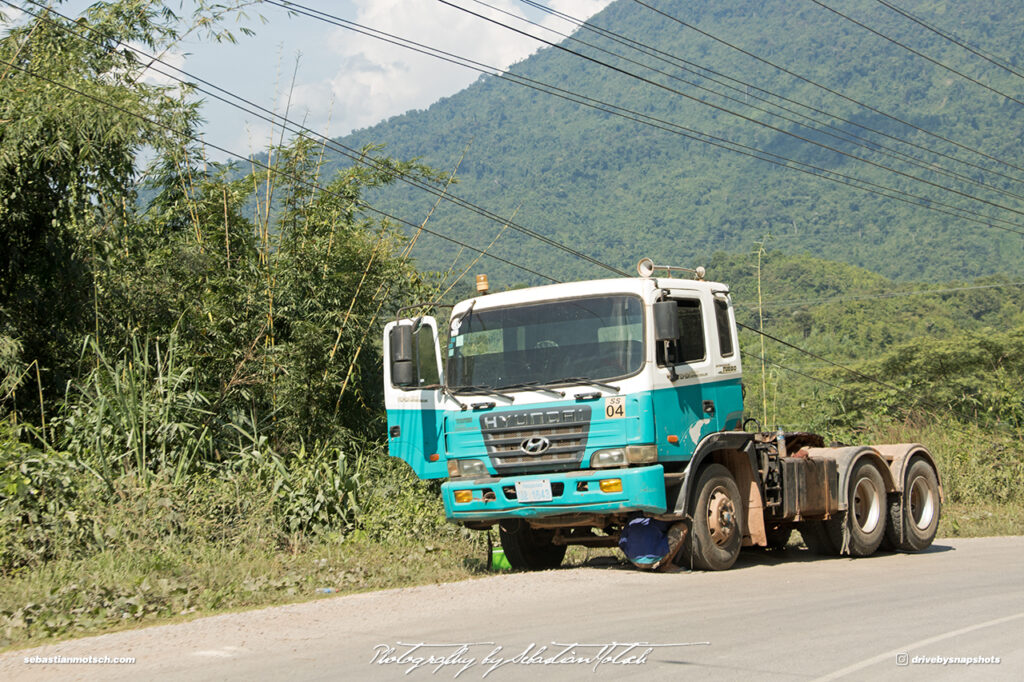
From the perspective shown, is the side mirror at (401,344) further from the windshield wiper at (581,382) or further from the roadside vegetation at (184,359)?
the roadside vegetation at (184,359)

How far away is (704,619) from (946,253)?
395 ft

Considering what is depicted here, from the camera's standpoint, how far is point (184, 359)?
13297 mm

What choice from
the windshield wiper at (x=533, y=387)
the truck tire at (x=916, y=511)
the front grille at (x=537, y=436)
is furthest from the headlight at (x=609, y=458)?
the truck tire at (x=916, y=511)

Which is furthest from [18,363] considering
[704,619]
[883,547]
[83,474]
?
[883,547]

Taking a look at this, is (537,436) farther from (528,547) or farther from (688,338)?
(528,547)

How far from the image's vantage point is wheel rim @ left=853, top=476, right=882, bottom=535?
1171 centimetres

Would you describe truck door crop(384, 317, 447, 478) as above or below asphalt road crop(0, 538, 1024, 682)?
above

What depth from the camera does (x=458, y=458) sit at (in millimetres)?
9969

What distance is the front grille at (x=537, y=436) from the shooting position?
9.38m

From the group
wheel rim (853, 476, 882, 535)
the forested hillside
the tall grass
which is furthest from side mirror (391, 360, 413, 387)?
the forested hillside

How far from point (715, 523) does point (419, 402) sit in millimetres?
3024

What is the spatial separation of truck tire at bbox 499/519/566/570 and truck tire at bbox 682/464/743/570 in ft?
5.59

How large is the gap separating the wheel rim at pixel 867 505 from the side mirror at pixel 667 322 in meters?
3.75

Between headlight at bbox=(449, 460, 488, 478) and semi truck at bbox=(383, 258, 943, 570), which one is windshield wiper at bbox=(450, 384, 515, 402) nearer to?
semi truck at bbox=(383, 258, 943, 570)
